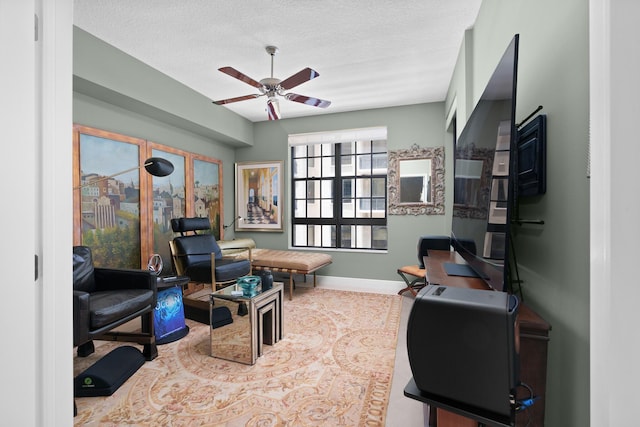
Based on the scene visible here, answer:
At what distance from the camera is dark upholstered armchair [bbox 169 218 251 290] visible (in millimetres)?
3433

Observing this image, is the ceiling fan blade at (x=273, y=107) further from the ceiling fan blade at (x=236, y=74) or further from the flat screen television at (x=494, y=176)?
the flat screen television at (x=494, y=176)

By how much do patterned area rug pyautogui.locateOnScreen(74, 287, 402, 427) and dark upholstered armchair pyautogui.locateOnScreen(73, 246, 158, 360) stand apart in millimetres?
213

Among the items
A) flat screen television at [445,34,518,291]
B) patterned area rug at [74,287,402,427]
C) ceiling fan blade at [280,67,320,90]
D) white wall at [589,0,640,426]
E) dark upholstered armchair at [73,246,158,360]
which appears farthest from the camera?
ceiling fan blade at [280,67,320,90]

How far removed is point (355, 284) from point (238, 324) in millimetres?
2652

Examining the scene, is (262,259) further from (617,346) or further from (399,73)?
(617,346)

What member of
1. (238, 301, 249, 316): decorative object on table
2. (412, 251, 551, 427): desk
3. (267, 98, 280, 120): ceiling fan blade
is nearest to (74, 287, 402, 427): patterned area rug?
(238, 301, 249, 316): decorative object on table

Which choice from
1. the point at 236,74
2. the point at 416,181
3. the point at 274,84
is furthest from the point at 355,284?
the point at 236,74

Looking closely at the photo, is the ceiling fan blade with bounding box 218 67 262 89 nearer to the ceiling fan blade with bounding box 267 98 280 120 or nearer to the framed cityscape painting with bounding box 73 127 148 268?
the ceiling fan blade with bounding box 267 98 280 120

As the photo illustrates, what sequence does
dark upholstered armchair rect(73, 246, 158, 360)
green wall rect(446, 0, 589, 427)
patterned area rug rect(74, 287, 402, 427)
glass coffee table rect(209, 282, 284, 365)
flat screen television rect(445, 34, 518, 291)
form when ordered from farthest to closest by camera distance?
glass coffee table rect(209, 282, 284, 365) → dark upholstered armchair rect(73, 246, 158, 360) → patterned area rug rect(74, 287, 402, 427) → flat screen television rect(445, 34, 518, 291) → green wall rect(446, 0, 589, 427)

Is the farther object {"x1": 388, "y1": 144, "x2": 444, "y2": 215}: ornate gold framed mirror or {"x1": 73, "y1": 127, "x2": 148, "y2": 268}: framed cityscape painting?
{"x1": 388, "y1": 144, "x2": 444, "y2": 215}: ornate gold framed mirror

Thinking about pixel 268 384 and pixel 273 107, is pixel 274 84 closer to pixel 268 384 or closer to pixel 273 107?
pixel 273 107

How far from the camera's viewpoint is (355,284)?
4656 millimetres

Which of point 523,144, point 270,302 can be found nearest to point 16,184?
point 523,144

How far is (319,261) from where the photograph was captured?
4203 mm
